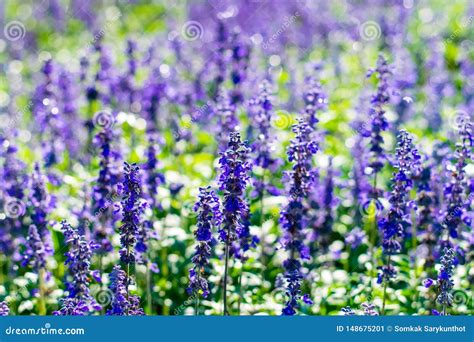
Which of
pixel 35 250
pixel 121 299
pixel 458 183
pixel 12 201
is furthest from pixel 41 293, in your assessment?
pixel 458 183

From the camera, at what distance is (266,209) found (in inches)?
459

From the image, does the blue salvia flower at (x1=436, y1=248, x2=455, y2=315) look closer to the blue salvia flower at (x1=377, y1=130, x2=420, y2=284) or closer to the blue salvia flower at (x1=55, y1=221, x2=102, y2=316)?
the blue salvia flower at (x1=377, y1=130, x2=420, y2=284)

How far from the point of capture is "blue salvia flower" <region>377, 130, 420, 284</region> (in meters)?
7.89

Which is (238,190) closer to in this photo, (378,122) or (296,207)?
(296,207)

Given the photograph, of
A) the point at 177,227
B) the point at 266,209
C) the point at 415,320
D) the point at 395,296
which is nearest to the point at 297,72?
the point at 266,209

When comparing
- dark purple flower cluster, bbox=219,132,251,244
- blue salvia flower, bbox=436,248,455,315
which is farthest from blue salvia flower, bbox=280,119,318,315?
blue salvia flower, bbox=436,248,455,315

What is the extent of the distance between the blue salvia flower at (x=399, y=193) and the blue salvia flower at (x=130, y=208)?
2.51 metres

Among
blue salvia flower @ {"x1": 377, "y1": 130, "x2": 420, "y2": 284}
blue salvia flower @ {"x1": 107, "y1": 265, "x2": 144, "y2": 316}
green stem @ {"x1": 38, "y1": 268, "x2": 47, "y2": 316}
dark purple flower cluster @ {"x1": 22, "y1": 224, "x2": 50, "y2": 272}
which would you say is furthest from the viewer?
green stem @ {"x1": 38, "y1": 268, "x2": 47, "y2": 316}

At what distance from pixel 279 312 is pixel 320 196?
1.72 metres

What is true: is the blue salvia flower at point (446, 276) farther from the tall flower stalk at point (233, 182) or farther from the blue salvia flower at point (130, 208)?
the blue salvia flower at point (130, 208)

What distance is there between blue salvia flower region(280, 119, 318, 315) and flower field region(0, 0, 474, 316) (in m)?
0.02

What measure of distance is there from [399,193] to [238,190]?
1.73 m

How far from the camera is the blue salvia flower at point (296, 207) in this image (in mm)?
7980

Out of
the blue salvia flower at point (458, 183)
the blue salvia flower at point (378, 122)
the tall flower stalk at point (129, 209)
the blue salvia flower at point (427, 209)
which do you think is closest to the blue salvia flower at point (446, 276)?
the blue salvia flower at point (458, 183)
